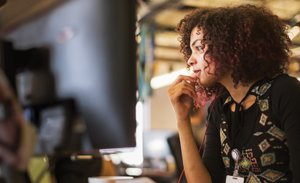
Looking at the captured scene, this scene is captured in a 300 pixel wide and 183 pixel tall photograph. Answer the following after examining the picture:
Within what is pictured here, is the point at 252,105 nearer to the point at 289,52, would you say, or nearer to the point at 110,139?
the point at 289,52

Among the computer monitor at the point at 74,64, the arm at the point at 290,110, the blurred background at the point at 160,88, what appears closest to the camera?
the computer monitor at the point at 74,64

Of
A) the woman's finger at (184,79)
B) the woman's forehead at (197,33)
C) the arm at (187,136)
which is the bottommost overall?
the arm at (187,136)

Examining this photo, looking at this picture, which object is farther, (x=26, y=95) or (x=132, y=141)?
(x=132, y=141)

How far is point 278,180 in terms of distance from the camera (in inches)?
40.3

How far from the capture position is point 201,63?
1215mm

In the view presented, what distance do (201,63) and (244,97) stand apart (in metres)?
0.23

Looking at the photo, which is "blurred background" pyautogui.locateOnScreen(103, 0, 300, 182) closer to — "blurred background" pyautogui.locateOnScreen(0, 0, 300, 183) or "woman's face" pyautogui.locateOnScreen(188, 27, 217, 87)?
"blurred background" pyautogui.locateOnScreen(0, 0, 300, 183)

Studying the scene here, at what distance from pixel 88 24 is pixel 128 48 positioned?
0.50 feet

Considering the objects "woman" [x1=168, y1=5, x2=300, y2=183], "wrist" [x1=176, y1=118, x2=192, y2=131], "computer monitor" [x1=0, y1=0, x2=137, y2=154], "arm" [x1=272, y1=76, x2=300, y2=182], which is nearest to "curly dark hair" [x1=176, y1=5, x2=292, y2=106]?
"woman" [x1=168, y1=5, x2=300, y2=183]

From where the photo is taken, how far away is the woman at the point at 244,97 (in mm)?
1031

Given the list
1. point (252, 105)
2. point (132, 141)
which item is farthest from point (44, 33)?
point (252, 105)

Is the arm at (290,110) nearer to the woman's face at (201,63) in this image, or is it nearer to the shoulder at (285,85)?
the shoulder at (285,85)

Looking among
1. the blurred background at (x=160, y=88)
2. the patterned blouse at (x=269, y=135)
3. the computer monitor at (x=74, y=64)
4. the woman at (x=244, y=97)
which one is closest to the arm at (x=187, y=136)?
the woman at (x=244, y=97)

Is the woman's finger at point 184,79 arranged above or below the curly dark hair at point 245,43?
below
